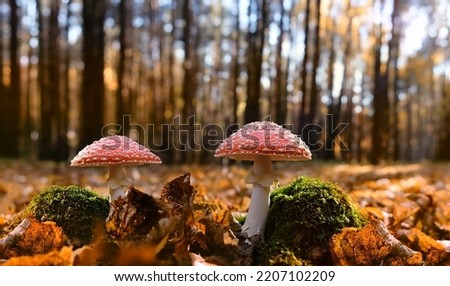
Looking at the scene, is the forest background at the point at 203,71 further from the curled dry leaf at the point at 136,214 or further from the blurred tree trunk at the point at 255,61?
the curled dry leaf at the point at 136,214

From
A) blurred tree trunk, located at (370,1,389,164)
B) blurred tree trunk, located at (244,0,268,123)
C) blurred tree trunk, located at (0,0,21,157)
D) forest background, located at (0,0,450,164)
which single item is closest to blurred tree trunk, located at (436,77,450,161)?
forest background, located at (0,0,450,164)

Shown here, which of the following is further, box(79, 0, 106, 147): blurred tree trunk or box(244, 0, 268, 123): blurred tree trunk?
box(79, 0, 106, 147): blurred tree trunk

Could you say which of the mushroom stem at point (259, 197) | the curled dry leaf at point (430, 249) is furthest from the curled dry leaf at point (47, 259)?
the curled dry leaf at point (430, 249)

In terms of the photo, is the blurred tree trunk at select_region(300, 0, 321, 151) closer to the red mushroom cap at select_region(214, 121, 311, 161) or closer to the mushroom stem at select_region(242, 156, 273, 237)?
the mushroom stem at select_region(242, 156, 273, 237)

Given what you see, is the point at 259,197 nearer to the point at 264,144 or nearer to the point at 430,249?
the point at 264,144

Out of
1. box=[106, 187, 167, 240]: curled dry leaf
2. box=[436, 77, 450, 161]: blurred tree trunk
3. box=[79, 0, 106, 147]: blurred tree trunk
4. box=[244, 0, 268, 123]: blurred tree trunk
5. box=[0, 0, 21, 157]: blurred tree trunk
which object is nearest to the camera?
box=[106, 187, 167, 240]: curled dry leaf
